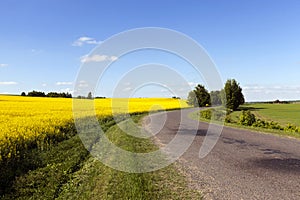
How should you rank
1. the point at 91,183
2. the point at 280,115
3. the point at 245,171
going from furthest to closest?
the point at 280,115 → the point at 245,171 → the point at 91,183

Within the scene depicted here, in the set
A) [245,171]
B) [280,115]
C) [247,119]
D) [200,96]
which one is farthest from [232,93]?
[245,171]

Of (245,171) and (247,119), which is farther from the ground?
(247,119)

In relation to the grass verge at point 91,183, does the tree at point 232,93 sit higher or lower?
higher

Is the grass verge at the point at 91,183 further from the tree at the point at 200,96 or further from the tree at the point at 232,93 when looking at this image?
the tree at the point at 232,93

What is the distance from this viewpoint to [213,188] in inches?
226

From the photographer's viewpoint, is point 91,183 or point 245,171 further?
point 245,171

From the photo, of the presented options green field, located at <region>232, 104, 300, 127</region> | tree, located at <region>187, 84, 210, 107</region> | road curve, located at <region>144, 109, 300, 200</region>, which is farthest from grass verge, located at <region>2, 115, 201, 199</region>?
tree, located at <region>187, 84, 210, 107</region>

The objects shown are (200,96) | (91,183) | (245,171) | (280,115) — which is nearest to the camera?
(91,183)

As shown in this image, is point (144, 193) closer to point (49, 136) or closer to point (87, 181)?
point (87, 181)

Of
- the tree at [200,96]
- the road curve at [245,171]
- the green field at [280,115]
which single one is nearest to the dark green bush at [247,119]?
the green field at [280,115]

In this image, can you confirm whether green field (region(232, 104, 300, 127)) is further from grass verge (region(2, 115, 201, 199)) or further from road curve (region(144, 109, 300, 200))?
grass verge (region(2, 115, 201, 199))

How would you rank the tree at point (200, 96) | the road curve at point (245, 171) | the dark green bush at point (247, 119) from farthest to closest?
the tree at point (200, 96) → the dark green bush at point (247, 119) → the road curve at point (245, 171)

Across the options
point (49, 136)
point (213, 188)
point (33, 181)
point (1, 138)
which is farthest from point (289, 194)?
point (49, 136)

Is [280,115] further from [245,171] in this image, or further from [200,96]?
[245,171]
